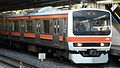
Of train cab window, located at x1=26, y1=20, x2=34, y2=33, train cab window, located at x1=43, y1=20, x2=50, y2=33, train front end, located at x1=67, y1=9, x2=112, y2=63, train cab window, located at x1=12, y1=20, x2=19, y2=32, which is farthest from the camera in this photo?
train cab window, located at x1=12, y1=20, x2=19, y2=32

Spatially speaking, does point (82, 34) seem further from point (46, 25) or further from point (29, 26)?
point (29, 26)

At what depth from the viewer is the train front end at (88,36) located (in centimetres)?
1584

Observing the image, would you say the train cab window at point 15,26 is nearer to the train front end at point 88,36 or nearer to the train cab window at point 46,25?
the train cab window at point 46,25

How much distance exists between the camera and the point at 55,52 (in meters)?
18.9

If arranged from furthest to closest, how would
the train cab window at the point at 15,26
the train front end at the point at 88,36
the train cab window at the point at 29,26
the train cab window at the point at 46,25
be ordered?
the train cab window at the point at 15,26 < the train cab window at the point at 29,26 < the train cab window at the point at 46,25 < the train front end at the point at 88,36

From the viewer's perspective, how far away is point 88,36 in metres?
16.0

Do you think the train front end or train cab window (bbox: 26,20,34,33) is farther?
train cab window (bbox: 26,20,34,33)

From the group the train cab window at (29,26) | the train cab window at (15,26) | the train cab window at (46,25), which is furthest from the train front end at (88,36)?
the train cab window at (15,26)

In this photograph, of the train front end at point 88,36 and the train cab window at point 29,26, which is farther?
the train cab window at point 29,26

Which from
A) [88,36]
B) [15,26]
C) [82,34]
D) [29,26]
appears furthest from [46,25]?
[15,26]

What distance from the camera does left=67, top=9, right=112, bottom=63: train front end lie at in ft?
52.0

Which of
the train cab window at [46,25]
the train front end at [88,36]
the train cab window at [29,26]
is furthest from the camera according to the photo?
the train cab window at [29,26]

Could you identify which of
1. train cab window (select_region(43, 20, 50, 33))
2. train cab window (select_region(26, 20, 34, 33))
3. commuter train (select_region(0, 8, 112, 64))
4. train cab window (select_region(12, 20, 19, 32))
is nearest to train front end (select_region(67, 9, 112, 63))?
commuter train (select_region(0, 8, 112, 64))

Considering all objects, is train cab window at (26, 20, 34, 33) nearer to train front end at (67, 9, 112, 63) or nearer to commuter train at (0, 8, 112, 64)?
commuter train at (0, 8, 112, 64)
